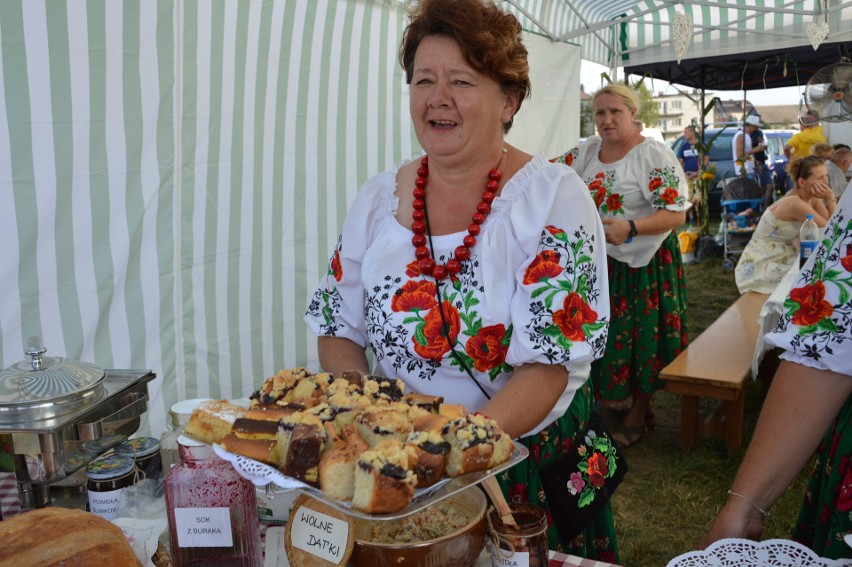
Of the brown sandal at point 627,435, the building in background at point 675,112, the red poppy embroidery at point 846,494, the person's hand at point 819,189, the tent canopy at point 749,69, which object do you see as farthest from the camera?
the building in background at point 675,112

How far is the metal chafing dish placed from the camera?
4.28 feet

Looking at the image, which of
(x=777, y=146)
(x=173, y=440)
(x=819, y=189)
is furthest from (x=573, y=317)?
(x=777, y=146)

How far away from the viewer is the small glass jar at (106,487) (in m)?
1.32

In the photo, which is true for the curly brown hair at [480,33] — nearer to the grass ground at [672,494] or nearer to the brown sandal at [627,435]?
the grass ground at [672,494]

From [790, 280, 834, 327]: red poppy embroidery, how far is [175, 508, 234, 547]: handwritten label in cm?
101

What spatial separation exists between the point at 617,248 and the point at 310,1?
208 cm

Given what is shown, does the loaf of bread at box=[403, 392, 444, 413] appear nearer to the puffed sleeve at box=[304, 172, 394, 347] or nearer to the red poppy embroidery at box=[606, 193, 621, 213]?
the puffed sleeve at box=[304, 172, 394, 347]

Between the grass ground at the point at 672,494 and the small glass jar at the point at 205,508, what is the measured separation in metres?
2.39

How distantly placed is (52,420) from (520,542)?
0.86 metres

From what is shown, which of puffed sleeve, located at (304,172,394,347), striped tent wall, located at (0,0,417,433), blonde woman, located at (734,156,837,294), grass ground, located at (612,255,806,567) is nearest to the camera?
puffed sleeve, located at (304,172,394,347)

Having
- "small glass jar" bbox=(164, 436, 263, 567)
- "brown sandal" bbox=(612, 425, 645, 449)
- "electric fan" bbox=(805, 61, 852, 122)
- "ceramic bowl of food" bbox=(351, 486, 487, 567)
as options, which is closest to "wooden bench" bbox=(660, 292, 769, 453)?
"brown sandal" bbox=(612, 425, 645, 449)

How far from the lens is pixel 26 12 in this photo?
2.18 meters

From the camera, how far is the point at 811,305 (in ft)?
4.14

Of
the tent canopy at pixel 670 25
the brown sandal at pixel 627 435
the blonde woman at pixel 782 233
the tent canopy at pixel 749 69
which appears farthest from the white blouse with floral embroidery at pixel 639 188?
the tent canopy at pixel 749 69
